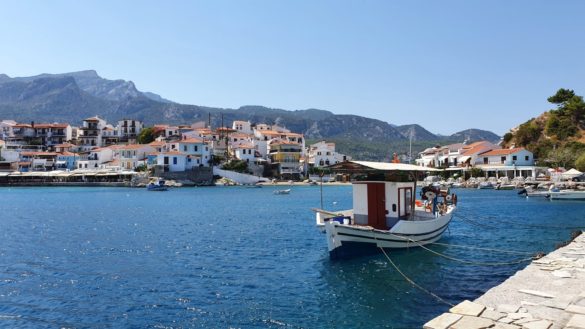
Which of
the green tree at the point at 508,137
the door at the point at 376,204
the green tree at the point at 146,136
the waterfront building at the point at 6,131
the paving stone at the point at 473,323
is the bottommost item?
the paving stone at the point at 473,323

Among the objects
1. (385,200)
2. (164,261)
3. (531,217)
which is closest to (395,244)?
(385,200)

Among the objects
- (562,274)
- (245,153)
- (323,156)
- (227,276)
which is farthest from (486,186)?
(227,276)

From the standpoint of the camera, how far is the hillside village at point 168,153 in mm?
90312

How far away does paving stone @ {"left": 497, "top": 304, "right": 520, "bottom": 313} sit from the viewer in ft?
28.3

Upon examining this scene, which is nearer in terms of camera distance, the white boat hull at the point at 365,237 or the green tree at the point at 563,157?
the white boat hull at the point at 365,237

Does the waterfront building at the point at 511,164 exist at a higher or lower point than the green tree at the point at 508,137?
lower

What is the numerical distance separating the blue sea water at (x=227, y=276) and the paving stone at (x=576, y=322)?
346cm

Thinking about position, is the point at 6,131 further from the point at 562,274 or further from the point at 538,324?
the point at 538,324

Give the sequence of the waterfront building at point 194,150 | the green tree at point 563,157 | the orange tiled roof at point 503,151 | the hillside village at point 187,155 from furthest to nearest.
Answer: the waterfront building at point 194,150 < the hillside village at point 187,155 < the orange tiled roof at point 503,151 < the green tree at point 563,157

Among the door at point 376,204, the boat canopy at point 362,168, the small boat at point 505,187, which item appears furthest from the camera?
the small boat at point 505,187

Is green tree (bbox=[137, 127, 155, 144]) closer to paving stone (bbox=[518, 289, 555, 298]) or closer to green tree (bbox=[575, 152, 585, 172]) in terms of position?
green tree (bbox=[575, 152, 585, 172])

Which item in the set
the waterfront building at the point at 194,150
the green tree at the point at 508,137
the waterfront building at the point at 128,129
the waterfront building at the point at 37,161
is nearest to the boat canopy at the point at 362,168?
the waterfront building at the point at 194,150

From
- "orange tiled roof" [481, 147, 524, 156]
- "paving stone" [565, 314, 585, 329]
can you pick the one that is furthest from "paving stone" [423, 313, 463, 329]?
"orange tiled roof" [481, 147, 524, 156]

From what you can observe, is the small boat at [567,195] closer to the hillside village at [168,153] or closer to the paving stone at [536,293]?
the paving stone at [536,293]
